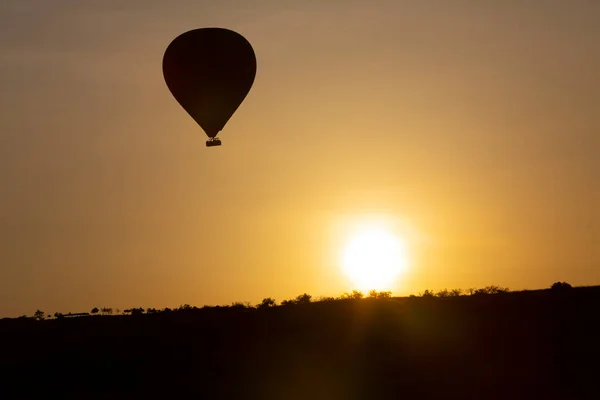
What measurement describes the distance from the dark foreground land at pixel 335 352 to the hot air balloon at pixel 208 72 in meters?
8.13

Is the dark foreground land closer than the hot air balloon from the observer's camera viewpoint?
Yes

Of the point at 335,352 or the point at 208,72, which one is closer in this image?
the point at 335,352

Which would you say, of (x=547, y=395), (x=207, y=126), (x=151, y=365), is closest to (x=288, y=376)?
(x=151, y=365)

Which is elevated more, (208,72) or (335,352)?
(208,72)

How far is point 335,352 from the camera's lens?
36062 mm

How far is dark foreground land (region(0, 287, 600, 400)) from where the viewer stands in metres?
33.3

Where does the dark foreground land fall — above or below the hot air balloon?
below

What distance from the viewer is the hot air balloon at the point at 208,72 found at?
148 ft

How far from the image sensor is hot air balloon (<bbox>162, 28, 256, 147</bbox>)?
45219 mm

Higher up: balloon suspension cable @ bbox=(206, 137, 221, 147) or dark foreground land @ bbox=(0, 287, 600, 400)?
balloon suspension cable @ bbox=(206, 137, 221, 147)

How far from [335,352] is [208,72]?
13.8 meters

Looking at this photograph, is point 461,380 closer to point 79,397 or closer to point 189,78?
point 79,397

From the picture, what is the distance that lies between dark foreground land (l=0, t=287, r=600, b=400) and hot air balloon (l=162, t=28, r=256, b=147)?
8125 millimetres

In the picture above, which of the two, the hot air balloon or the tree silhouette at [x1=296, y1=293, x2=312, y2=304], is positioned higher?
the hot air balloon
